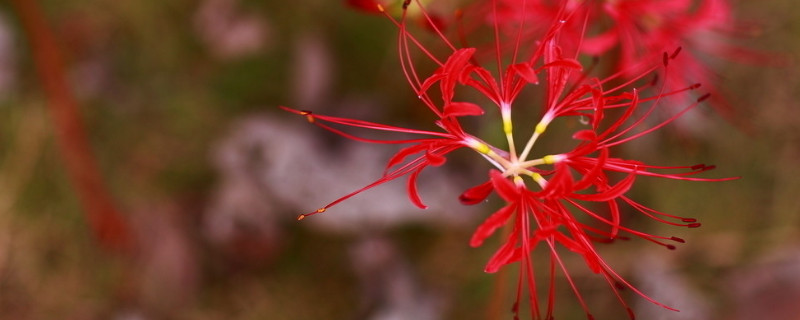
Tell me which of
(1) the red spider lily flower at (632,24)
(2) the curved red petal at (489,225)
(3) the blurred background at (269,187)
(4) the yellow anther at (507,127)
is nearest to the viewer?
(2) the curved red petal at (489,225)

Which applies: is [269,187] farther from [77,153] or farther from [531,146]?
[531,146]

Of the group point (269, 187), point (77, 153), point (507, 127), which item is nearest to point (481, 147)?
point (507, 127)

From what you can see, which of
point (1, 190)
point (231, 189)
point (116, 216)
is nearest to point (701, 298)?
point (231, 189)

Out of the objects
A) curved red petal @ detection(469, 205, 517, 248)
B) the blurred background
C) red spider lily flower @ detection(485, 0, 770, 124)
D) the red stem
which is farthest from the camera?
the blurred background

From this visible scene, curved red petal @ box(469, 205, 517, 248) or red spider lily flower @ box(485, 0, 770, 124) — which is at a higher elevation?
red spider lily flower @ box(485, 0, 770, 124)

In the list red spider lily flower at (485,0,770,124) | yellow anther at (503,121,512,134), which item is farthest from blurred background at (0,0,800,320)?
yellow anther at (503,121,512,134)

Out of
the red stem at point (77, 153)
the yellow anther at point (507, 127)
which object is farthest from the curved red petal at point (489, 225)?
the red stem at point (77, 153)

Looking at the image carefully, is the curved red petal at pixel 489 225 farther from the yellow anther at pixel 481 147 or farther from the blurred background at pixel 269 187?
the blurred background at pixel 269 187

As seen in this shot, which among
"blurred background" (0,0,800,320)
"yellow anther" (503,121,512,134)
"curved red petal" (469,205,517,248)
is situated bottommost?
"blurred background" (0,0,800,320)

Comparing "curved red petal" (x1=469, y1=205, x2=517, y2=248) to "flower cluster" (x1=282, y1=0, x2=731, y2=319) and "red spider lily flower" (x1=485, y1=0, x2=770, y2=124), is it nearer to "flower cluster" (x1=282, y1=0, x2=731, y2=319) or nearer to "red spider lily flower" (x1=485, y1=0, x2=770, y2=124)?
"flower cluster" (x1=282, y1=0, x2=731, y2=319)
